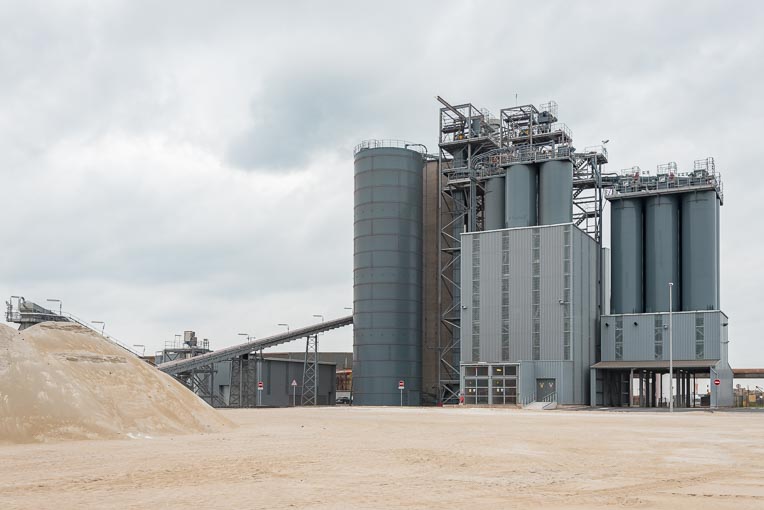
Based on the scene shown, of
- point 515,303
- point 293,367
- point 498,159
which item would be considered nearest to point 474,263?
point 515,303

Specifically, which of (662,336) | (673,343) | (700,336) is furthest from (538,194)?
(700,336)

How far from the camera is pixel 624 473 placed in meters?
18.6

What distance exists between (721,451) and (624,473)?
25.2ft

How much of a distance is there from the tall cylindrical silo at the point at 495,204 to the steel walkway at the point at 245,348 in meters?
21.9

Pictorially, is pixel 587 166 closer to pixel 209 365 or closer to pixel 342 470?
pixel 209 365

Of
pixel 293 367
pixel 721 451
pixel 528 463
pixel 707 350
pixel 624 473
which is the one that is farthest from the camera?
pixel 293 367

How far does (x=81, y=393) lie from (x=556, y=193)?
66001 mm

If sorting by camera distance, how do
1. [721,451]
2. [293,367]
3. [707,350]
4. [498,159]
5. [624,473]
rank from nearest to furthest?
[624,473], [721,451], [707,350], [498,159], [293,367]

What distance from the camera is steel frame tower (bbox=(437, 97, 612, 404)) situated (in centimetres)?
9456

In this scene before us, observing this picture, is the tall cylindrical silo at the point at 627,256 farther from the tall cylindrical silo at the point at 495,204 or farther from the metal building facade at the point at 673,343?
the tall cylindrical silo at the point at 495,204

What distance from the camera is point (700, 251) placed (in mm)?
86000

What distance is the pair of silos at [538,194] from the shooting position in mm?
87750

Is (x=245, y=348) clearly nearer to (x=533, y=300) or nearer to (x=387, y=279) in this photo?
(x=387, y=279)

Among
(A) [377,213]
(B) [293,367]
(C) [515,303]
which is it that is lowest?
(B) [293,367]
